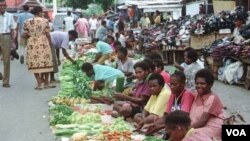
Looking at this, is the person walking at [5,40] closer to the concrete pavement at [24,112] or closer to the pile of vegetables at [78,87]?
the concrete pavement at [24,112]

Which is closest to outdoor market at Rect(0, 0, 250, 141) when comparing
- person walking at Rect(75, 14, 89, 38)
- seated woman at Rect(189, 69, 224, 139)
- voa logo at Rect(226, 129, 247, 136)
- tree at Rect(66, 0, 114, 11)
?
seated woman at Rect(189, 69, 224, 139)

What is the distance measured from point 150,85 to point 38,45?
211 inches

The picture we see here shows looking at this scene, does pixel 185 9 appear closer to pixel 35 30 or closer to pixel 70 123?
pixel 35 30

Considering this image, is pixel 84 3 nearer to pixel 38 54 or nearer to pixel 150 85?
pixel 38 54

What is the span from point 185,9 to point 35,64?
18770 mm

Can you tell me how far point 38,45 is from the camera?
13.3 meters

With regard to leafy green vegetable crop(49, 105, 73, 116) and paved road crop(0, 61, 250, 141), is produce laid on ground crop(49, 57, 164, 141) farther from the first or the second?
paved road crop(0, 61, 250, 141)

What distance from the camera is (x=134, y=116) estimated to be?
30.7 ft

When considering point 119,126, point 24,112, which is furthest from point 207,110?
point 24,112

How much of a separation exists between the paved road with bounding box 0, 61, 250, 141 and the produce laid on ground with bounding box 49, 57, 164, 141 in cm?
23

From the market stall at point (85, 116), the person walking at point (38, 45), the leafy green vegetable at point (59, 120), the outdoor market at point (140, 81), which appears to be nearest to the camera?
the outdoor market at point (140, 81)

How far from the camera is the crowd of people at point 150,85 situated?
7.17 m

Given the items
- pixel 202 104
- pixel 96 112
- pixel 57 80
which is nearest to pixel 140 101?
pixel 96 112

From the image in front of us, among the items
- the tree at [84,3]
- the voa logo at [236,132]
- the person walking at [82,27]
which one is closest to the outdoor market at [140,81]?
the voa logo at [236,132]
